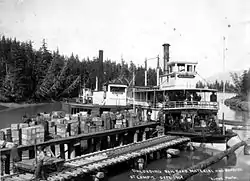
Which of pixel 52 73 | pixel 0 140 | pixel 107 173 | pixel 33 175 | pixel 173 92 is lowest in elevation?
pixel 107 173

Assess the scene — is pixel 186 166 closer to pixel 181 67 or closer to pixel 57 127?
pixel 57 127

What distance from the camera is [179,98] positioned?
24172mm

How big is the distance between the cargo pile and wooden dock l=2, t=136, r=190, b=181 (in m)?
2.00

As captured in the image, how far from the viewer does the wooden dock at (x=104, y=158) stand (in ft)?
38.4

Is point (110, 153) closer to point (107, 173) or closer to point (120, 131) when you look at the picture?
point (107, 173)

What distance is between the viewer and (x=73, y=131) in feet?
55.1

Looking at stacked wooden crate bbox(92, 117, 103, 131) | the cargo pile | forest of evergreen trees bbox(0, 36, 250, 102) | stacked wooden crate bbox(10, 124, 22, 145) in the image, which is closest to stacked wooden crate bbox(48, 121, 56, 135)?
Answer: the cargo pile

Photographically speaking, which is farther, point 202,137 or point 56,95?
point 56,95

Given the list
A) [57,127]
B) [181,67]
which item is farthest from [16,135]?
[181,67]

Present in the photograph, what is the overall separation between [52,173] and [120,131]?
26.7 ft

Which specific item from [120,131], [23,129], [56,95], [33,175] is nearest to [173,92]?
[120,131]

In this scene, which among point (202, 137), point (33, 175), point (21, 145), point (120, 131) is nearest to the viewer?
point (33, 175)

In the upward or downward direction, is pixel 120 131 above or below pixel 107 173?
above

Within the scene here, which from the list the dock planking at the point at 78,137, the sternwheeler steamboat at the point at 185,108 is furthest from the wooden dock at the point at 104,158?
the dock planking at the point at 78,137
